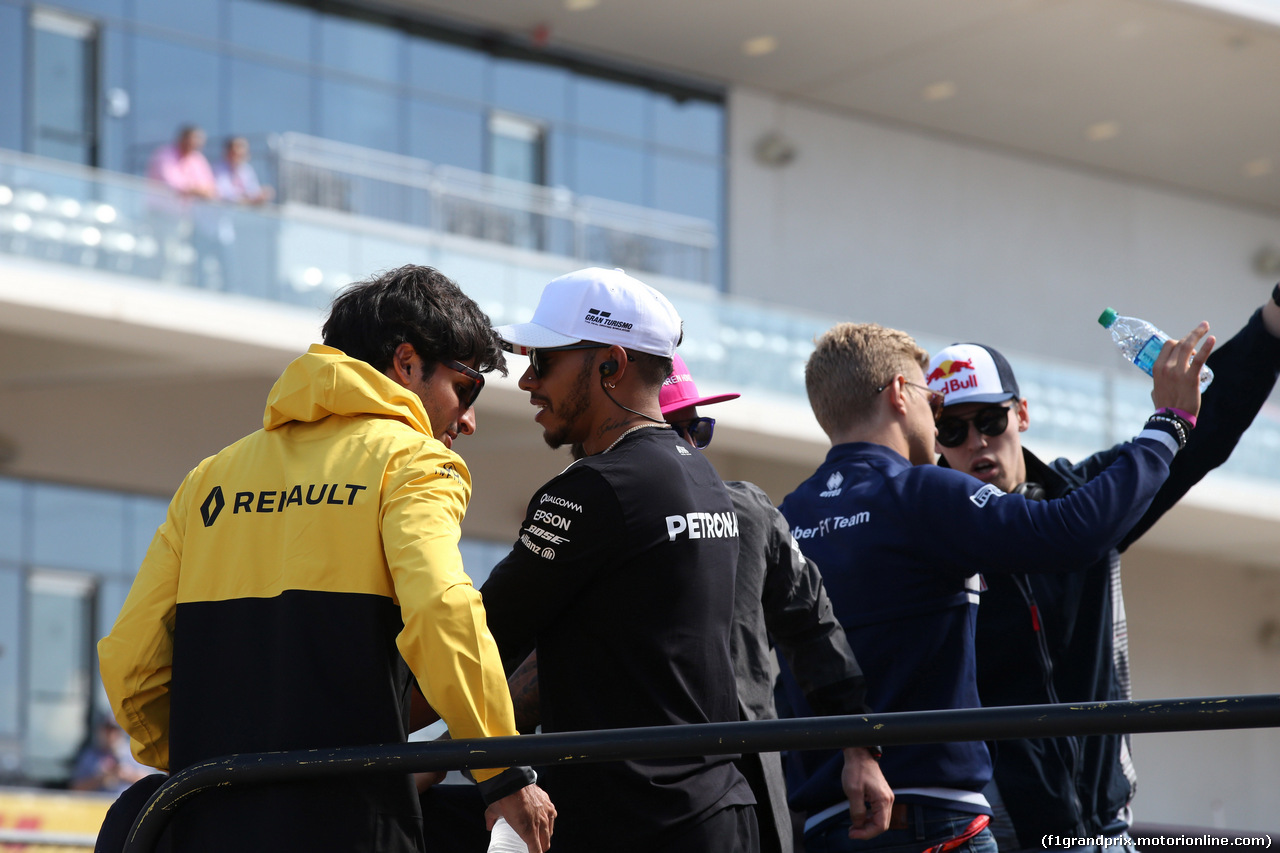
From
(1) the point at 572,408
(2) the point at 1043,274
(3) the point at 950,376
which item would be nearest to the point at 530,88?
(2) the point at 1043,274

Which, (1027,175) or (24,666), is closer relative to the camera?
(24,666)

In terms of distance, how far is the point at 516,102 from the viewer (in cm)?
2217

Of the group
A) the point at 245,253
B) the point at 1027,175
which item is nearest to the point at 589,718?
the point at 245,253

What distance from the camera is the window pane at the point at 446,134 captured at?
70.2 feet

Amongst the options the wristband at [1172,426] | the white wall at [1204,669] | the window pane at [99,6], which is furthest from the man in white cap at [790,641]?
the white wall at [1204,669]

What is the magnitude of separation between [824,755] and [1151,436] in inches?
42.9

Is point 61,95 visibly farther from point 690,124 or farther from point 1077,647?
point 1077,647

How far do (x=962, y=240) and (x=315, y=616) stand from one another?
2343cm

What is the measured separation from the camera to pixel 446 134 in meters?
21.6

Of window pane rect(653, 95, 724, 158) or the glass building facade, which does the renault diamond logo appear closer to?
the glass building facade

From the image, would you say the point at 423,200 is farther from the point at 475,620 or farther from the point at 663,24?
the point at 475,620

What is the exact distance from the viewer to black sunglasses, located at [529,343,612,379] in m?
3.33

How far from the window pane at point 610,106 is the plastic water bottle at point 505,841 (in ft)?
66.7

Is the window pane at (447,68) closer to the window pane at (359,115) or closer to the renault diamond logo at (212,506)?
the window pane at (359,115)
